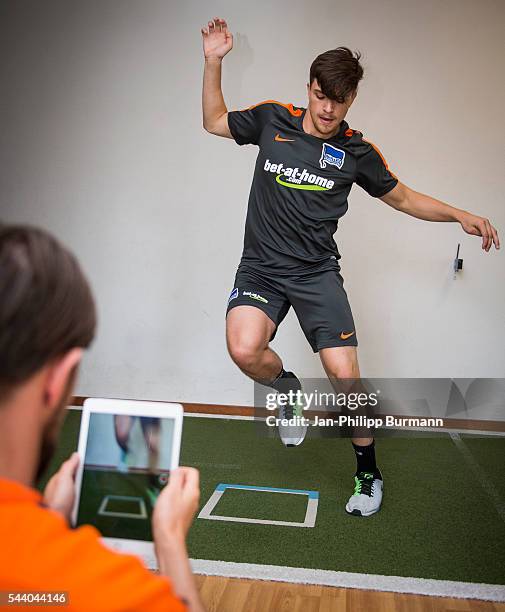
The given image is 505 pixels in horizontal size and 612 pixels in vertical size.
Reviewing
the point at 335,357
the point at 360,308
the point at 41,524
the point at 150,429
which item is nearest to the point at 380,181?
the point at 335,357

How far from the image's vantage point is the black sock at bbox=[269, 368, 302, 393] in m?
2.95

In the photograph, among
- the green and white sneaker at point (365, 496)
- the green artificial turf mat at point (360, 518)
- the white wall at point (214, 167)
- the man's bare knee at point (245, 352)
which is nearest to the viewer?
the green artificial turf mat at point (360, 518)

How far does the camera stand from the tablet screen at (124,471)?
108cm

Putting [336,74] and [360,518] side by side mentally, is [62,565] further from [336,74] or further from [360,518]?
[336,74]

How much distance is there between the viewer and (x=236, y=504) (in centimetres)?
264

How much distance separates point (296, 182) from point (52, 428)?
2.21m

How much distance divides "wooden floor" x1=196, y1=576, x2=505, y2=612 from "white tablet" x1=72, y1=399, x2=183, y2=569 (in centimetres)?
88

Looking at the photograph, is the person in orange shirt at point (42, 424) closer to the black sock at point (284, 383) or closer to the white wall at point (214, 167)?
the black sock at point (284, 383)

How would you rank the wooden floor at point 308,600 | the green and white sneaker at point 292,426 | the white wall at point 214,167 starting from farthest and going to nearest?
the white wall at point 214,167 → the green and white sneaker at point 292,426 → the wooden floor at point 308,600

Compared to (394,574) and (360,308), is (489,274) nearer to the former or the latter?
(360,308)

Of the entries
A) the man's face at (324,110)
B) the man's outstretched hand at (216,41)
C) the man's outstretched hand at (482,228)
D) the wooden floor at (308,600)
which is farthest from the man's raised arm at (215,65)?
the wooden floor at (308,600)

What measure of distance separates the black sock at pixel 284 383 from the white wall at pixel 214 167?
1116 millimetres

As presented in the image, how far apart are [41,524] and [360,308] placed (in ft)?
11.6

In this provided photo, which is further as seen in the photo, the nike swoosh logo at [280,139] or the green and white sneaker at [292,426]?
the green and white sneaker at [292,426]
